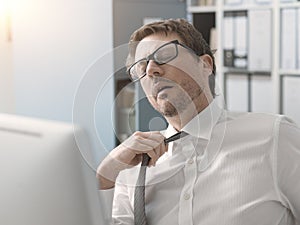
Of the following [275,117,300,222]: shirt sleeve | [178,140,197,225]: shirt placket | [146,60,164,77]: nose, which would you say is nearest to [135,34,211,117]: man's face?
[146,60,164,77]: nose

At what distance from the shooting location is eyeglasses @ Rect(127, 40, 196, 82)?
1.38 metres

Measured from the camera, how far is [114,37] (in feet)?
10.2

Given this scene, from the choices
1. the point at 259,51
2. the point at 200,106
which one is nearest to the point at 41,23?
the point at 259,51

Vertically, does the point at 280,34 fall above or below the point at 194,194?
above

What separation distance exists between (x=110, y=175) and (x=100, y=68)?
255 mm

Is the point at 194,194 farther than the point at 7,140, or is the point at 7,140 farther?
the point at 194,194

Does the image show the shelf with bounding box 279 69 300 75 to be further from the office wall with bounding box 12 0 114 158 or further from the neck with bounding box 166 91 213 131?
the neck with bounding box 166 91 213 131

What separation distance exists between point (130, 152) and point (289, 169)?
37 centimetres

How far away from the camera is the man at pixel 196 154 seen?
138cm

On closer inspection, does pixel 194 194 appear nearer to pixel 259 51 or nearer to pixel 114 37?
pixel 114 37

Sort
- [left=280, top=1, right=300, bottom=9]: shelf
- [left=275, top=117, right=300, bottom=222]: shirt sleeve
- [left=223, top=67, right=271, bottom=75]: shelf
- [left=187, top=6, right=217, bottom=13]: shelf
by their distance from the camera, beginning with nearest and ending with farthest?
[left=275, top=117, right=300, bottom=222]: shirt sleeve → [left=280, top=1, right=300, bottom=9]: shelf → [left=223, top=67, right=271, bottom=75]: shelf → [left=187, top=6, right=217, bottom=13]: shelf

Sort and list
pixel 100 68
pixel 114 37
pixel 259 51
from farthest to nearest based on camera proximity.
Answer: pixel 259 51, pixel 114 37, pixel 100 68

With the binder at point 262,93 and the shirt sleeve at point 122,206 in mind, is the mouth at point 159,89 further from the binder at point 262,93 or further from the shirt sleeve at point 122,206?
the binder at point 262,93

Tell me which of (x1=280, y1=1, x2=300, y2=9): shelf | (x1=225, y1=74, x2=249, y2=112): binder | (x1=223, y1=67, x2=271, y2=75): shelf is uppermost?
(x1=280, y1=1, x2=300, y2=9): shelf
